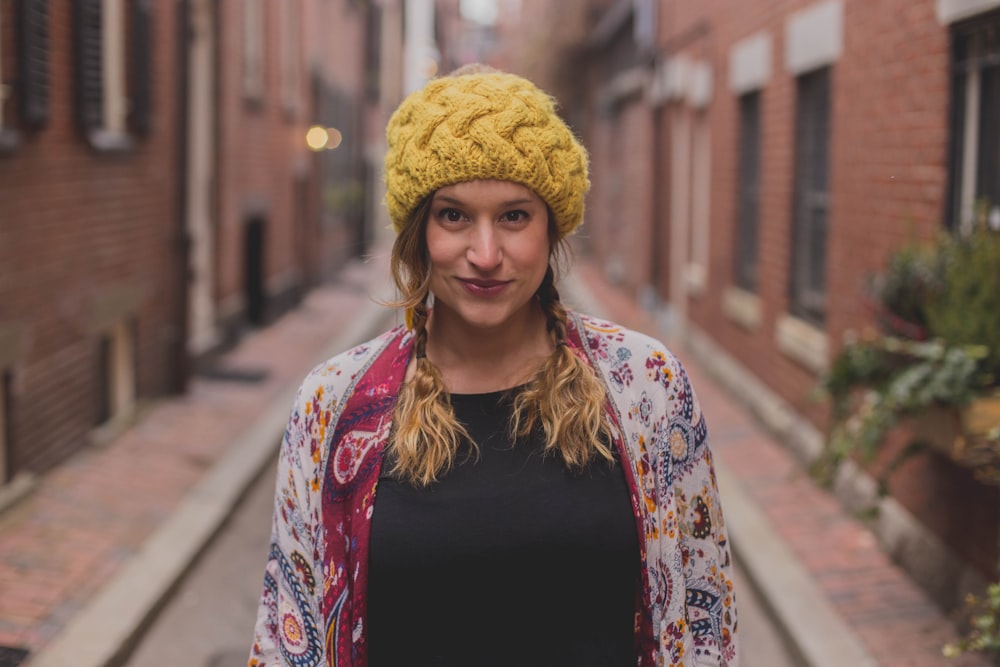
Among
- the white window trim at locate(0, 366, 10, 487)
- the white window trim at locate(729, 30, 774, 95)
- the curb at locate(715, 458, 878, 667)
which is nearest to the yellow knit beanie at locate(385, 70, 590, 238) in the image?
the curb at locate(715, 458, 878, 667)

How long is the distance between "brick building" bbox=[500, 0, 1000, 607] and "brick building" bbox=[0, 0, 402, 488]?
9.56 feet

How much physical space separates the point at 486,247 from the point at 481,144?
0.57 ft

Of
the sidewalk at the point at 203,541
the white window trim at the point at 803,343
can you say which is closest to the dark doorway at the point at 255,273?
the sidewalk at the point at 203,541

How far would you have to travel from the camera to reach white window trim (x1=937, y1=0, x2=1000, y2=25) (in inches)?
198

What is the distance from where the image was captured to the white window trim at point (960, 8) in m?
5.02

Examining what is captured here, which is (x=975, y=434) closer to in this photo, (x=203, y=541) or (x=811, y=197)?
(x=203, y=541)

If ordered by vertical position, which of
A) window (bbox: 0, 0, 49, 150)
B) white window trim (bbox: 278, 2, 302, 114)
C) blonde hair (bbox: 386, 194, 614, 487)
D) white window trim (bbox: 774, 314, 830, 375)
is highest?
white window trim (bbox: 278, 2, 302, 114)

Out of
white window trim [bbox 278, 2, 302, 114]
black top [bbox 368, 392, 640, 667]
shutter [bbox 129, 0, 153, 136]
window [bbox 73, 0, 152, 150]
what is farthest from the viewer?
white window trim [bbox 278, 2, 302, 114]

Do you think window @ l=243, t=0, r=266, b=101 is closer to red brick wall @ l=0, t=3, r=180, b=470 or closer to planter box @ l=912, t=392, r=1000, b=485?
red brick wall @ l=0, t=3, r=180, b=470

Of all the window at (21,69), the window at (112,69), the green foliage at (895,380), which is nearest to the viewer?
the green foliage at (895,380)

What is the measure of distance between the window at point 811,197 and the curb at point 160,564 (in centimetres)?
383

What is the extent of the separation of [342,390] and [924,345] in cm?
324

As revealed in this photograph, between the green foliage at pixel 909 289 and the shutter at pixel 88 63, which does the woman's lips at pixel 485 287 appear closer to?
the green foliage at pixel 909 289

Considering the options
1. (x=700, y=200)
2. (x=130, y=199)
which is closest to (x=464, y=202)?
(x=130, y=199)
